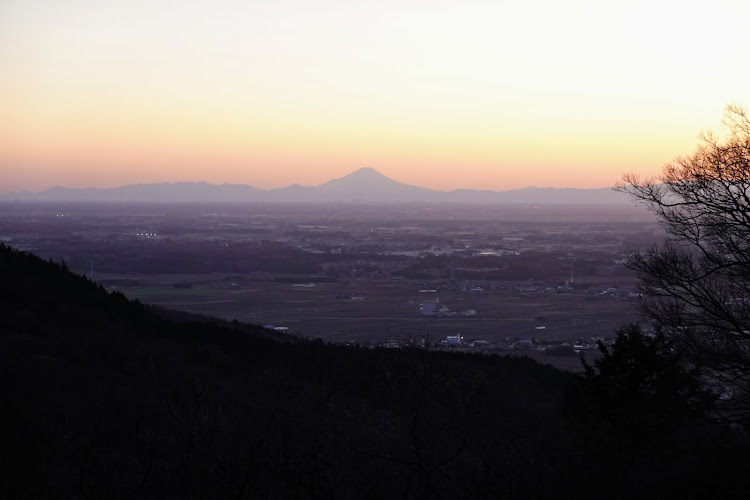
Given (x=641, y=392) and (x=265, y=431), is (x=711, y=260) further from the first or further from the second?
(x=265, y=431)

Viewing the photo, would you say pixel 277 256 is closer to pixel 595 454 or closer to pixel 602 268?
pixel 602 268

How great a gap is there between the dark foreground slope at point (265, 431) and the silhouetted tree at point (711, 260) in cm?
122

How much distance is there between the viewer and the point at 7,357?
1294cm

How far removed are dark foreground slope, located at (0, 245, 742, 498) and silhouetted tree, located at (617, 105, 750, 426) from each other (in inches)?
48.0

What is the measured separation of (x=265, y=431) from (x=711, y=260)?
557 centimetres

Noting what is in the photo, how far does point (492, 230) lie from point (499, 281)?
58113mm

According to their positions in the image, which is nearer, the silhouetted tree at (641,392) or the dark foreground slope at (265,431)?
the dark foreground slope at (265,431)

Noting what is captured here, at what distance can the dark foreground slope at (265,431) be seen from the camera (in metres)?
6.87

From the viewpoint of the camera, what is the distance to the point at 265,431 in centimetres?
868

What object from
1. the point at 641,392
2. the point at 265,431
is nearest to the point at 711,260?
the point at 641,392

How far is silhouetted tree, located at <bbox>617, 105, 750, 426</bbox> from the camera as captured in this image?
332 inches

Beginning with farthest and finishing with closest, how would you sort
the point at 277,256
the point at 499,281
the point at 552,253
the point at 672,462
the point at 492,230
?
the point at 492,230 → the point at 552,253 → the point at 277,256 → the point at 499,281 → the point at 672,462

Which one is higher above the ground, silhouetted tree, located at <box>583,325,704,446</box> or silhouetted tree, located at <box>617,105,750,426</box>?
silhouetted tree, located at <box>617,105,750,426</box>

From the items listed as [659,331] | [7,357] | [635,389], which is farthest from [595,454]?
[7,357]
